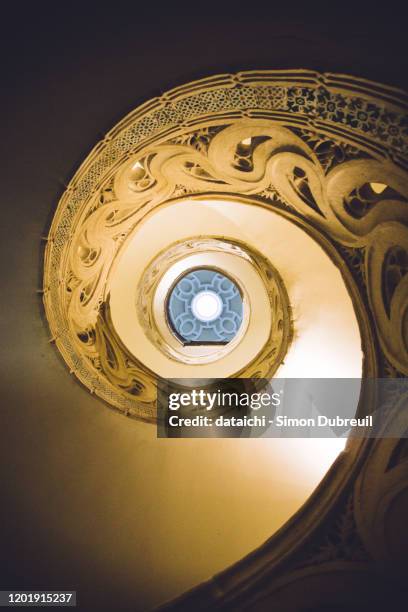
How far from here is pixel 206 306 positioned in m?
12.2

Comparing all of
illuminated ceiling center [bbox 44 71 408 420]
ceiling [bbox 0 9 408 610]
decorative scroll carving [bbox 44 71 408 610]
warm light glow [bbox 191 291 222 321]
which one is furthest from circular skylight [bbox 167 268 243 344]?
decorative scroll carving [bbox 44 71 408 610]

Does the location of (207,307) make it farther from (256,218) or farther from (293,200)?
(293,200)

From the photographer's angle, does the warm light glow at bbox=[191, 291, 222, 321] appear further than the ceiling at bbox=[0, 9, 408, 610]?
Yes

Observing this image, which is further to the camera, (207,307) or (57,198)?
(207,307)

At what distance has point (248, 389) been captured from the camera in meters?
6.59

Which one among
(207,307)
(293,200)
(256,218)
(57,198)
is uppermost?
(207,307)

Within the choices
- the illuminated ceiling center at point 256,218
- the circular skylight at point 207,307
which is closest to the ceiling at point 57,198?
the illuminated ceiling center at point 256,218

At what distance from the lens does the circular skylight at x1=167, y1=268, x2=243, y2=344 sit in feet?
38.7

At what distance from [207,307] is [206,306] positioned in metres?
0.03

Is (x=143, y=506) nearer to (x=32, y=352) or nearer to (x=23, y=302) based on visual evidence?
(x=32, y=352)

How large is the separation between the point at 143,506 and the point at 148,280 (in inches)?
113

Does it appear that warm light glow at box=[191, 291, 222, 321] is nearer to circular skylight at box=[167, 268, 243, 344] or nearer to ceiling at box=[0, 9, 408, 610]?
circular skylight at box=[167, 268, 243, 344]

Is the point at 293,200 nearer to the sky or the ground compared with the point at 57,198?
nearer to the sky

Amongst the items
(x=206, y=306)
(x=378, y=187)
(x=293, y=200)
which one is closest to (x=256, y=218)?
(x=293, y=200)
